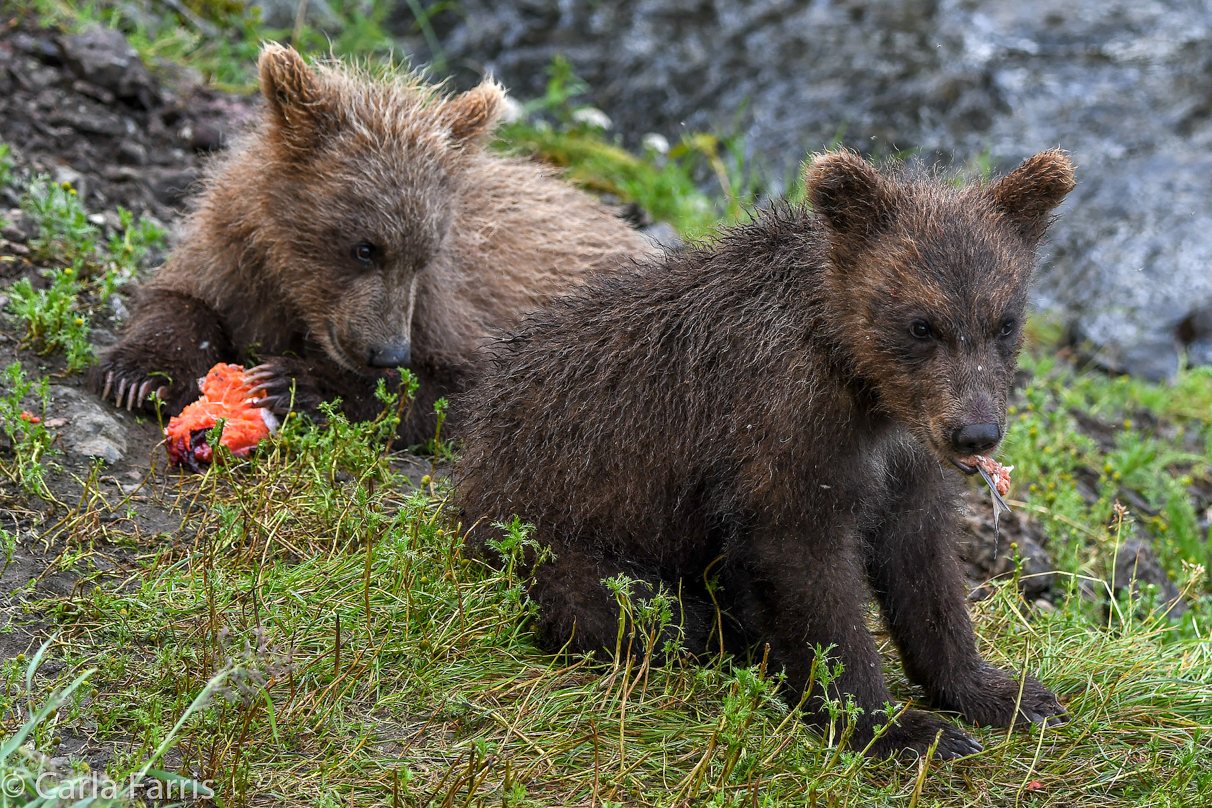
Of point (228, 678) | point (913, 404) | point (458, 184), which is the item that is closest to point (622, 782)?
point (228, 678)

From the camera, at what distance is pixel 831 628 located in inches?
155

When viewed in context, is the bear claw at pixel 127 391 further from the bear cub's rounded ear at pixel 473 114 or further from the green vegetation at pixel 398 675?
the bear cub's rounded ear at pixel 473 114

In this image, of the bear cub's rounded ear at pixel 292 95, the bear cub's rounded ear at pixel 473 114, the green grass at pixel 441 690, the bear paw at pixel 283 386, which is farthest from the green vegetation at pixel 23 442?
the bear cub's rounded ear at pixel 473 114

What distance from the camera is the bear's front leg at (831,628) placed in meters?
3.93

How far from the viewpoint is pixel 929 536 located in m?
4.23

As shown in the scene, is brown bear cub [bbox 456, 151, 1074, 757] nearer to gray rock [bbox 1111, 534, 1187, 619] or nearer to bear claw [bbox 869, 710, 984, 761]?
bear claw [bbox 869, 710, 984, 761]

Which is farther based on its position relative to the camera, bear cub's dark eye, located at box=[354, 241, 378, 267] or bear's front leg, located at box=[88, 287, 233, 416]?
bear cub's dark eye, located at box=[354, 241, 378, 267]

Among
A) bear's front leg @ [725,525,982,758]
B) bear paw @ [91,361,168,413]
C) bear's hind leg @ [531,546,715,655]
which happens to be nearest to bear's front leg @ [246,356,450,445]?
bear paw @ [91,361,168,413]

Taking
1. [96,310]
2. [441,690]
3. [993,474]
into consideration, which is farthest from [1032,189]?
[96,310]

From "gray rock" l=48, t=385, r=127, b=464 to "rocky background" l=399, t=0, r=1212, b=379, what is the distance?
6.23 metres

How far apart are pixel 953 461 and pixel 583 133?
6.88m

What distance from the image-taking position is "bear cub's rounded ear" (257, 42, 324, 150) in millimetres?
5719

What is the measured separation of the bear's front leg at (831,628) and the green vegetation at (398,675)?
86 mm

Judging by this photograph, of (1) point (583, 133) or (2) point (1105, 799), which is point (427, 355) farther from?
(1) point (583, 133)
